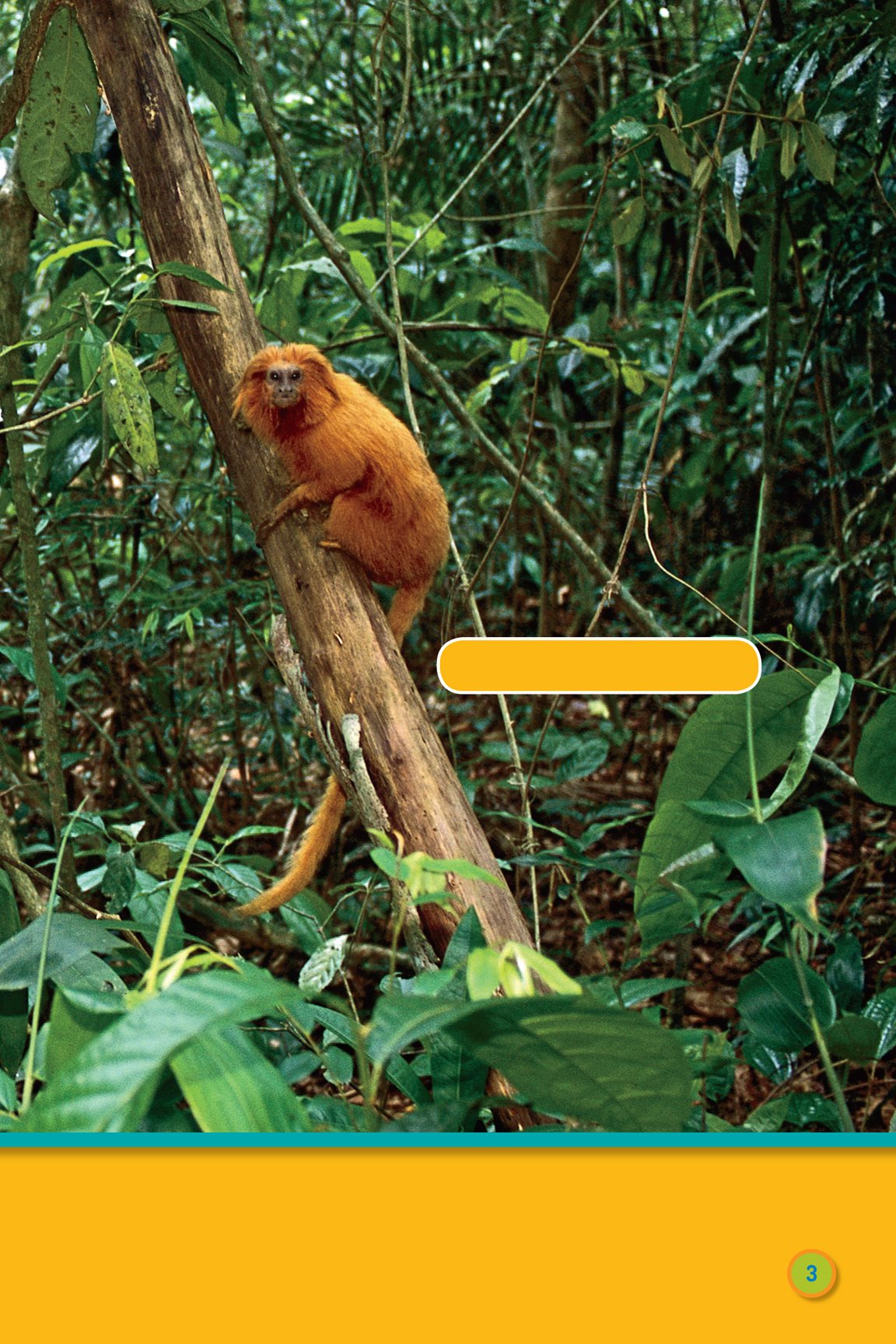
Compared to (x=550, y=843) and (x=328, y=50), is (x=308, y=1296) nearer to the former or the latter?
(x=550, y=843)

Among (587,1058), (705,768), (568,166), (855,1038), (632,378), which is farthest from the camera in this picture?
(568,166)

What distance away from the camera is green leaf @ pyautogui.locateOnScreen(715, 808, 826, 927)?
0.74 metres

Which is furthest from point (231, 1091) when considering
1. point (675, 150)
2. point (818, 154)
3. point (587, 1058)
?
point (818, 154)

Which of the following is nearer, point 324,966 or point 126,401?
point 324,966

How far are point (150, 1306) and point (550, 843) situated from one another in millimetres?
1190

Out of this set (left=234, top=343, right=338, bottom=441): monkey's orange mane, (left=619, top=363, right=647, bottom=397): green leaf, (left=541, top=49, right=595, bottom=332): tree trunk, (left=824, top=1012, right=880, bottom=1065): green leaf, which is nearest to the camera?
(left=824, top=1012, right=880, bottom=1065): green leaf

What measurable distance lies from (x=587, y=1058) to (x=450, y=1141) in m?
0.12

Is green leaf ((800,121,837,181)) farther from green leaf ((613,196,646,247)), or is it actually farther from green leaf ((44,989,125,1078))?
green leaf ((44,989,125,1078))

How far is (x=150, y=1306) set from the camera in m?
0.78

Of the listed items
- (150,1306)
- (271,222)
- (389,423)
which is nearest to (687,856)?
(150,1306)

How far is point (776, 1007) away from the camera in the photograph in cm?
92

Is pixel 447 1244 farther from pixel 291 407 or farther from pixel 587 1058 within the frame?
pixel 291 407

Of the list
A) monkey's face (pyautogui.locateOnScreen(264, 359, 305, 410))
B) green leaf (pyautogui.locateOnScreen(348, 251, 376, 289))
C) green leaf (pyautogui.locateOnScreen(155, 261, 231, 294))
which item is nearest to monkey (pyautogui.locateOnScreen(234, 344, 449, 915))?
monkey's face (pyautogui.locateOnScreen(264, 359, 305, 410))

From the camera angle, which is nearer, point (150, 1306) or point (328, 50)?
point (150, 1306)
